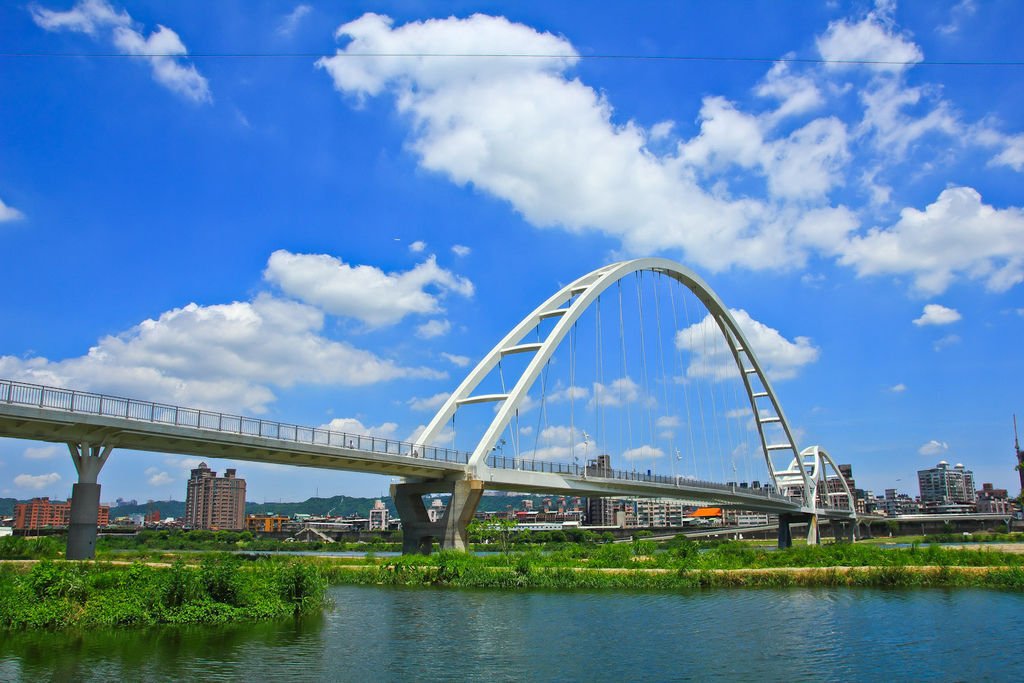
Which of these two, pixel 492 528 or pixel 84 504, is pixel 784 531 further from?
pixel 84 504

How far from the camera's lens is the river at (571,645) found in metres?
16.5

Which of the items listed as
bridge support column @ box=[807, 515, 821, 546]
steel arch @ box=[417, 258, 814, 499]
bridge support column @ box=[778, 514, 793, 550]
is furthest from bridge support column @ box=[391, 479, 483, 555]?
bridge support column @ box=[807, 515, 821, 546]

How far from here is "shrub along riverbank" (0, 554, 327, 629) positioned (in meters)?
19.8

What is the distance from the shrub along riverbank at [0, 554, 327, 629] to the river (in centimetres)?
60

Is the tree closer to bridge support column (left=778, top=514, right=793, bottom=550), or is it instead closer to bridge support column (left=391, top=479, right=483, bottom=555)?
bridge support column (left=391, top=479, right=483, bottom=555)

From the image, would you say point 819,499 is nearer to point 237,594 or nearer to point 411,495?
point 411,495

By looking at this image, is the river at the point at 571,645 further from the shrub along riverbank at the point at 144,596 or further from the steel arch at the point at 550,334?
the steel arch at the point at 550,334

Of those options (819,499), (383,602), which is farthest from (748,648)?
(819,499)

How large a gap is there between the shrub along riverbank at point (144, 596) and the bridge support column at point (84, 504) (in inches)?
169

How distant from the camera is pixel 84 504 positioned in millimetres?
29172

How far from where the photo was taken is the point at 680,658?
18.2 metres

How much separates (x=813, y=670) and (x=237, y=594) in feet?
49.3

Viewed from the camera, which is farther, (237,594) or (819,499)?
(819,499)

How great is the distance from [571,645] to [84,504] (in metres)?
19.4
